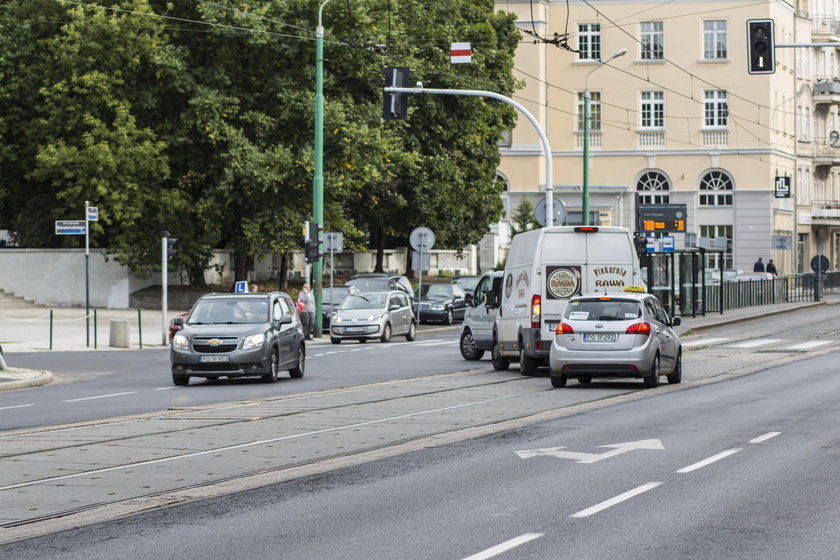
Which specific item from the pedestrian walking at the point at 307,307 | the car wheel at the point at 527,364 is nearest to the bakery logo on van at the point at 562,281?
the car wheel at the point at 527,364

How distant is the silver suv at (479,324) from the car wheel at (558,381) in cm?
640

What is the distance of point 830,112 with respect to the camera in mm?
96312

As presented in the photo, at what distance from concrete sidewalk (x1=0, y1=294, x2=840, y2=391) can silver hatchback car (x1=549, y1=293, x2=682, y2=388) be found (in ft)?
31.5

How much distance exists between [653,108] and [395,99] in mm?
54163

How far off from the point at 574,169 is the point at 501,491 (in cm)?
7468

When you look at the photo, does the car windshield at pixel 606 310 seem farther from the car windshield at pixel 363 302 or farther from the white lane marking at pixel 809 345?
the car windshield at pixel 363 302

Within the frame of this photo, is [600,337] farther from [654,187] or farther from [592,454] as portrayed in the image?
[654,187]

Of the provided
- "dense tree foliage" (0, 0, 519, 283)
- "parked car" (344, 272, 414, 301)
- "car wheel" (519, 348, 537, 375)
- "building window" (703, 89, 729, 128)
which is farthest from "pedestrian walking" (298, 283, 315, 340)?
"building window" (703, 89, 729, 128)

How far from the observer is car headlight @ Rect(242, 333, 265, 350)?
24.8 m

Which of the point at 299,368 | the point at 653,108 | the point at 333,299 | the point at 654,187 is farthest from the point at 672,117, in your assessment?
the point at 299,368

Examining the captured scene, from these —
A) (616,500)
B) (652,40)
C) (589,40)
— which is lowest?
(616,500)

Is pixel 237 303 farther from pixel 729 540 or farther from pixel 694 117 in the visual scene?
pixel 694 117

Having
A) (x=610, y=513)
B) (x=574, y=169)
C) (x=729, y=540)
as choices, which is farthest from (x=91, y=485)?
(x=574, y=169)

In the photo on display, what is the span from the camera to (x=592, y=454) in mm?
13766
